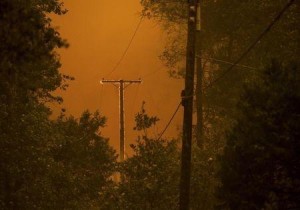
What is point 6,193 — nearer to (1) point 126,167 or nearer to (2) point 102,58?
(1) point 126,167

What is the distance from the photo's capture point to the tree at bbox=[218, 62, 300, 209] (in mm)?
9156

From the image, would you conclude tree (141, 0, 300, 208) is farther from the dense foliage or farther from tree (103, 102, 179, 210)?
the dense foliage

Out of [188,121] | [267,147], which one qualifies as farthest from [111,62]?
[267,147]

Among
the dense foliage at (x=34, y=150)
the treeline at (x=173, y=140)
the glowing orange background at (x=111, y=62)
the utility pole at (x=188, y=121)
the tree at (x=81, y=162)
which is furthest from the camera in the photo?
the glowing orange background at (x=111, y=62)

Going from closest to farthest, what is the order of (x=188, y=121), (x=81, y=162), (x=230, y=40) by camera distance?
(x=188, y=121) < (x=81, y=162) < (x=230, y=40)

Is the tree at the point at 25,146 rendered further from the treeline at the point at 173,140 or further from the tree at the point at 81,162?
the tree at the point at 81,162

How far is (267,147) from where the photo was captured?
368 inches

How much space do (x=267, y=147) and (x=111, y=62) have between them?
51292 millimetres

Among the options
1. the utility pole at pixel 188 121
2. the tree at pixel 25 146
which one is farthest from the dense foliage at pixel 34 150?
the utility pole at pixel 188 121

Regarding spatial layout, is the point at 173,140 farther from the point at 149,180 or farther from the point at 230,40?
the point at 230,40

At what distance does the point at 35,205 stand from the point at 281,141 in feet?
26.0

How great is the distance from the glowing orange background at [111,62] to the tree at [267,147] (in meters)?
47.1

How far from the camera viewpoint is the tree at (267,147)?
Result: 30.0 ft

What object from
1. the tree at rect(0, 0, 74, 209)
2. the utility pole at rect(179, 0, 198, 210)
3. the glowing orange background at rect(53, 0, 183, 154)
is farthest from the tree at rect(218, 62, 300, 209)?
the glowing orange background at rect(53, 0, 183, 154)
